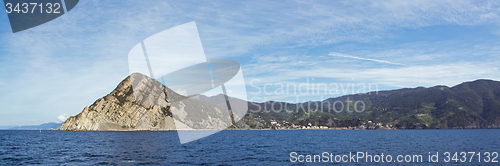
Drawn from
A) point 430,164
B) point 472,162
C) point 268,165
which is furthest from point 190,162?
point 472,162

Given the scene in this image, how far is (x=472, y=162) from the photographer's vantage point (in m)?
49.5

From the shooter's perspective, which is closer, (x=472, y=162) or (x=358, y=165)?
(x=358, y=165)

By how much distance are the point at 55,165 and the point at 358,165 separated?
50.9 meters

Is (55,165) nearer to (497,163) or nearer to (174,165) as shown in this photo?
(174,165)

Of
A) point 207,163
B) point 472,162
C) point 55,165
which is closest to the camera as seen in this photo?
point 55,165

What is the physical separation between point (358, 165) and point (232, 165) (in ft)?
72.1

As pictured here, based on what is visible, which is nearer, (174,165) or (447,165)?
(174,165)

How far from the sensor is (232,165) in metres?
44.2

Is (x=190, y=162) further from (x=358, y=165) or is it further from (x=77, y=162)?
(x=358, y=165)

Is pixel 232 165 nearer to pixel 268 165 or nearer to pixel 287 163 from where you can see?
pixel 268 165

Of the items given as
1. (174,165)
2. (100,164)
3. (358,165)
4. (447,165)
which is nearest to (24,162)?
(100,164)

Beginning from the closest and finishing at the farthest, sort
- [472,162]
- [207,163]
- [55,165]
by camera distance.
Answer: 1. [55,165]
2. [207,163]
3. [472,162]

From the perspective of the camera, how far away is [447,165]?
46344 millimetres

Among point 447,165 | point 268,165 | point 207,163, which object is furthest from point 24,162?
point 447,165
